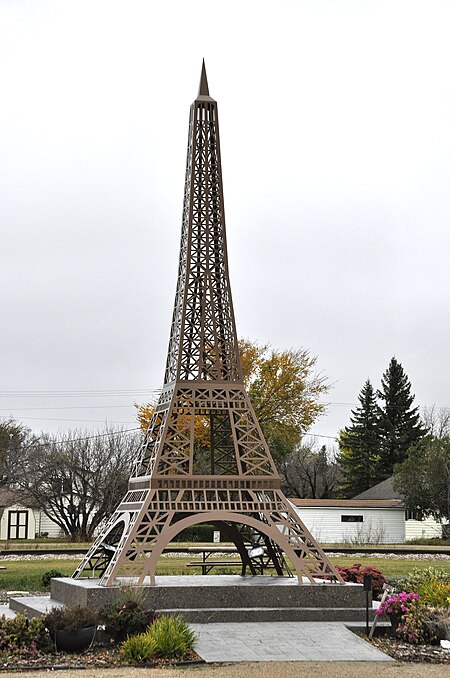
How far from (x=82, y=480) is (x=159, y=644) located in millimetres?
37090

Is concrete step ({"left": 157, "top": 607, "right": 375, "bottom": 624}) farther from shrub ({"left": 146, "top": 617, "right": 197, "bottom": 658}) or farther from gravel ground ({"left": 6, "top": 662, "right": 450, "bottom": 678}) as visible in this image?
gravel ground ({"left": 6, "top": 662, "right": 450, "bottom": 678})

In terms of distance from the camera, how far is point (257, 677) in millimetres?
12016

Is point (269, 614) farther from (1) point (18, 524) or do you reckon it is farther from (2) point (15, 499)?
(1) point (18, 524)

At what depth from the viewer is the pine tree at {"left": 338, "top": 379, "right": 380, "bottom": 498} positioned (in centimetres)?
6391

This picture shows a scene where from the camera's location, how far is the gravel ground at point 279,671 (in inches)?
476

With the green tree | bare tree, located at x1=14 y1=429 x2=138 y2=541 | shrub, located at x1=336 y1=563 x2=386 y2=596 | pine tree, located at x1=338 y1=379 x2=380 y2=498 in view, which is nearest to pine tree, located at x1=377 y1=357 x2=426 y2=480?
pine tree, located at x1=338 y1=379 x2=380 y2=498

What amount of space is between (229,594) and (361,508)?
34.6 metres

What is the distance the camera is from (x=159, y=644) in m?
13.2

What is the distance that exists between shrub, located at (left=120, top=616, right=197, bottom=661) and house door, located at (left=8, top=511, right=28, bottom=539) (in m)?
46.1

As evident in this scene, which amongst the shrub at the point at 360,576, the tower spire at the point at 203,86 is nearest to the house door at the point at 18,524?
the shrub at the point at 360,576

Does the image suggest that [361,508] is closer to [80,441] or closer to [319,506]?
[319,506]

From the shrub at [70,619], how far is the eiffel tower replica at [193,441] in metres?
2.04

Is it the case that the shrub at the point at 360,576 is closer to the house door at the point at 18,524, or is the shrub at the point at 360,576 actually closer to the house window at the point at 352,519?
the house window at the point at 352,519

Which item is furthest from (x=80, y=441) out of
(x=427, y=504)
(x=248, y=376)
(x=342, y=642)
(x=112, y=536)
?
(x=342, y=642)
